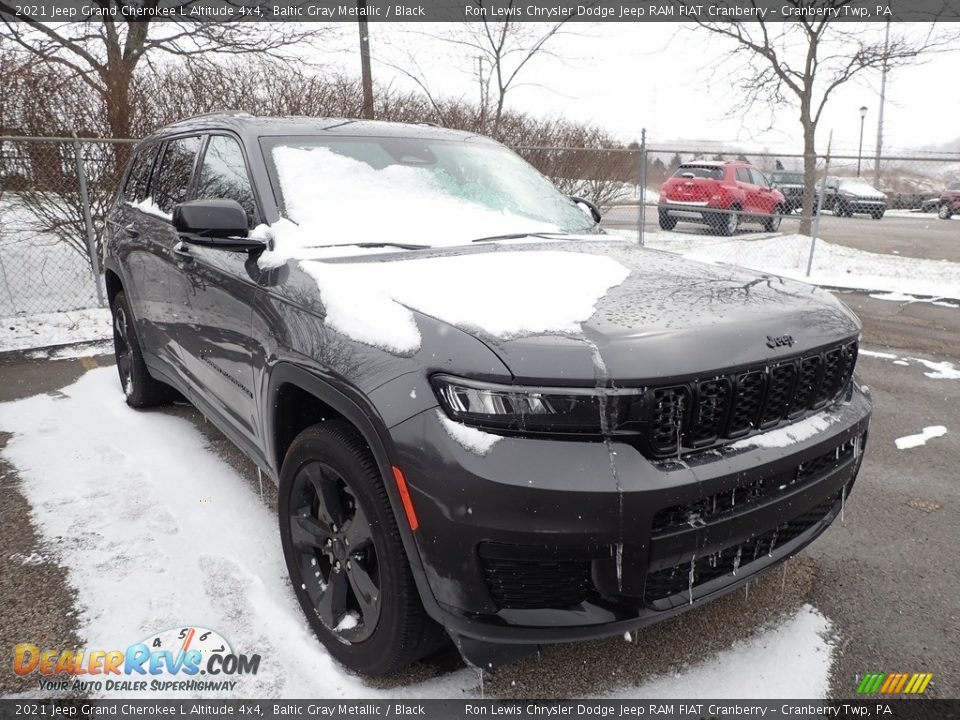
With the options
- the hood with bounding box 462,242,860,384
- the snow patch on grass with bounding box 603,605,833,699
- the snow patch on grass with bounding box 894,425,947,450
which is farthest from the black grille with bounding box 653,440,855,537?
the snow patch on grass with bounding box 894,425,947,450

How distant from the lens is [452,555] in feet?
5.45

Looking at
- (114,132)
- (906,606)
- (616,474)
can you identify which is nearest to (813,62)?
(114,132)

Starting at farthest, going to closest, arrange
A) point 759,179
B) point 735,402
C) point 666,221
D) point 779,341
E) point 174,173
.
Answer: point 759,179 → point 666,221 → point 174,173 → point 779,341 → point 735,402

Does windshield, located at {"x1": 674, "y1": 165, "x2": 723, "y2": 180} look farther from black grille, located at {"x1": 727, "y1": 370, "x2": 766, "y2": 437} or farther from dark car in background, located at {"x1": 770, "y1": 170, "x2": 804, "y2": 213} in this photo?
black grille, located at {"x1": 727, "y1": 370, "x2": 766, "y2": 437}

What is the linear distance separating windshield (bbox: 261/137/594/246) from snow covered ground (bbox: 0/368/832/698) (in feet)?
4.62

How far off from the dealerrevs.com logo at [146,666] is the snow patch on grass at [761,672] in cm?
129

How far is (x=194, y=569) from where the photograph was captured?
2.70 metres

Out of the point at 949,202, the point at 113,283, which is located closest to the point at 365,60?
the point at 113,283

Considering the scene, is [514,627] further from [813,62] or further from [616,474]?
[813,62]

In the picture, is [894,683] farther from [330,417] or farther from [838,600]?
[330,417]

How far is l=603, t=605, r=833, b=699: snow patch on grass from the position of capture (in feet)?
6.92

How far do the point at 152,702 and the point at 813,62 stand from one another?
16.6 m

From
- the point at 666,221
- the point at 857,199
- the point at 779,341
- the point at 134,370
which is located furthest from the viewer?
the point at 857,199

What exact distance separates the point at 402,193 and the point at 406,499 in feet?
5.37
